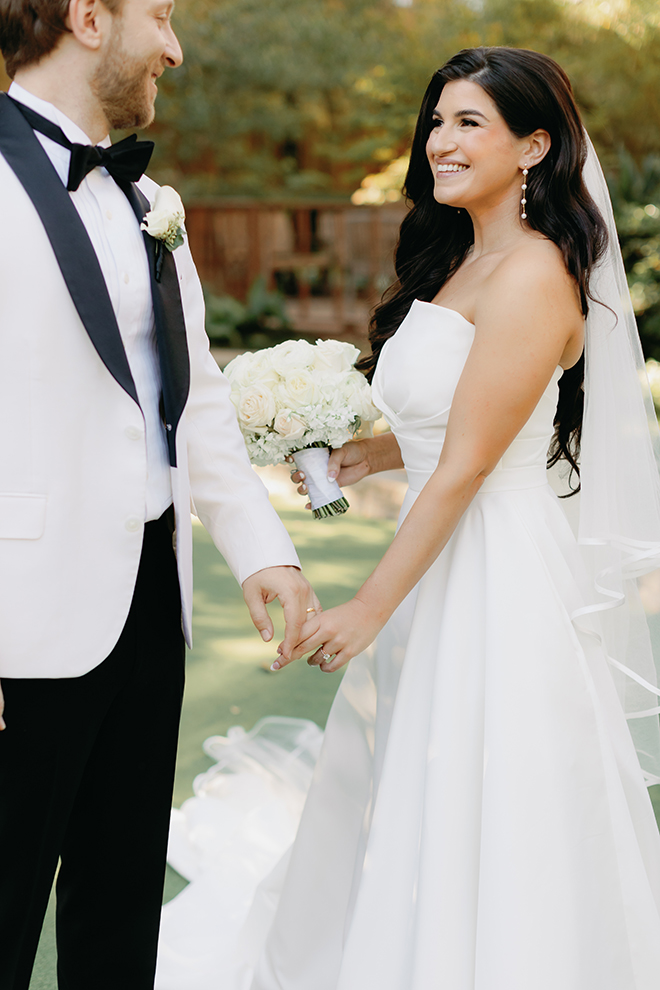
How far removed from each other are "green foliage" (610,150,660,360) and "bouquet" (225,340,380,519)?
8.18 metres

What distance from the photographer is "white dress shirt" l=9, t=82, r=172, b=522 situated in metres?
1.69

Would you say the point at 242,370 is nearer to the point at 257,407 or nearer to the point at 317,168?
the point at 257,407

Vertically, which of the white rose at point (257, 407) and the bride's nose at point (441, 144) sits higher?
the bride's nose at point (441, 144)

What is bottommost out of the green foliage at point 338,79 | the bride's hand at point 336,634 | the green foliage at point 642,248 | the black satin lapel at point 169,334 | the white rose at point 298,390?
the bride's hand at point 336,634

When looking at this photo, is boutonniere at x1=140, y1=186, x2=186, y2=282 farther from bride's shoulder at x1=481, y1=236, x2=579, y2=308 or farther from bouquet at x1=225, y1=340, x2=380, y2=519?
bride's shoulder at x1=481, y1=236, x2=579, y2=308

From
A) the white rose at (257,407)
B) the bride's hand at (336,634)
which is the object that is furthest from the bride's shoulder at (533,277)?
the bride's hand at (336,634)

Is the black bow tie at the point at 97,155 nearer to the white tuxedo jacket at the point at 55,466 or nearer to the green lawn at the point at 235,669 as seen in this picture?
the white tuxedo jacket at the point at 55,466

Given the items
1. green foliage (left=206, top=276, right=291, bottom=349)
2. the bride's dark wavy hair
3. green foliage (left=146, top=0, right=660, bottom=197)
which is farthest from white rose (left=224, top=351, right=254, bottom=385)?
green foliage (left=206, top=276, right=291, bottom=349)

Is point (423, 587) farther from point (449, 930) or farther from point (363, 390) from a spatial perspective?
point (449, 930)

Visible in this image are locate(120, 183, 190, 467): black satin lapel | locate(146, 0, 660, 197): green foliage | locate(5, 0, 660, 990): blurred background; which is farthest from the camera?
locate(146, 0, 660, 197): green foliage

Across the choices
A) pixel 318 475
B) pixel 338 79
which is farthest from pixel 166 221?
pixel 338 79

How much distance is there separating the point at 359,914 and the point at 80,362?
1.37 m

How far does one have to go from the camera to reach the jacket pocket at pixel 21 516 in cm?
162

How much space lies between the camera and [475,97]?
2.13m
